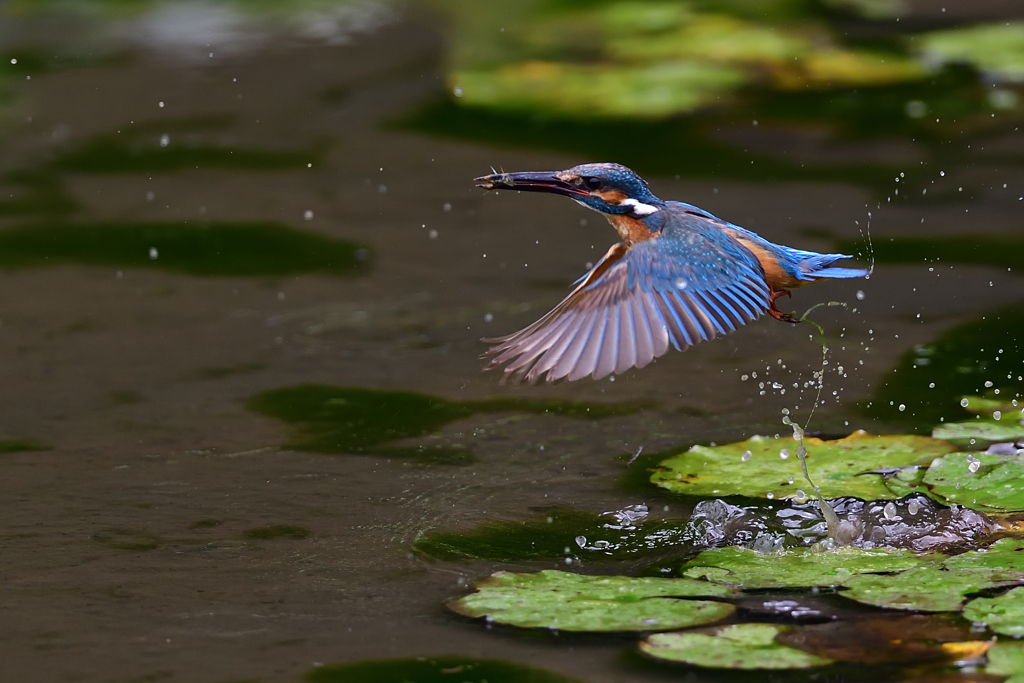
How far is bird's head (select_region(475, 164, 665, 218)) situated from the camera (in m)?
4.69

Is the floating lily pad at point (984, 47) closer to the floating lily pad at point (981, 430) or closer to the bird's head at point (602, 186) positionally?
the floating lily pad at point (981, 430)

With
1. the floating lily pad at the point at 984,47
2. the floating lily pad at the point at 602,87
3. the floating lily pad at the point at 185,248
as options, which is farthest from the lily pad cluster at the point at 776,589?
the floating lily pad at the point at 984,47

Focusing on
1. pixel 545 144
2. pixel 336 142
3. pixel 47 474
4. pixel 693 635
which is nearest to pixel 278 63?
pixel 336 142

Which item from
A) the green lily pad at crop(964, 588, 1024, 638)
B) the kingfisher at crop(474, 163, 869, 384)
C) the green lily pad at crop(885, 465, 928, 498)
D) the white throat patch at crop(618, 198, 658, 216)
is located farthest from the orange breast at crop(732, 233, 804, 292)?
the green lily pad at crop(964, 588, 1024, 638)

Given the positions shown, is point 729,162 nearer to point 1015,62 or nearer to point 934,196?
point 934,196

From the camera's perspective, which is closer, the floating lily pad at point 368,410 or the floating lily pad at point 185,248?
the floating lily pad at point 368,410

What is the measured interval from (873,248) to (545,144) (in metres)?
2.32

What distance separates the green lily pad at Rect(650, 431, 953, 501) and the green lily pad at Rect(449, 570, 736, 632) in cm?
79

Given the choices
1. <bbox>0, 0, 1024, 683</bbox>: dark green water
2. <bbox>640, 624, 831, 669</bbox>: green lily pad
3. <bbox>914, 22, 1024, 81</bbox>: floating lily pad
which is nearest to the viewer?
<bbox>640, 624, 831, 669</bbox>: green lily pad

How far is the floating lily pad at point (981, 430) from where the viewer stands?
4.84m

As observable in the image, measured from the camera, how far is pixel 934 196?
25.1 ft

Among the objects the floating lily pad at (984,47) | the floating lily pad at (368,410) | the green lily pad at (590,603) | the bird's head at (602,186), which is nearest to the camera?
the green lily pad at (590,603)

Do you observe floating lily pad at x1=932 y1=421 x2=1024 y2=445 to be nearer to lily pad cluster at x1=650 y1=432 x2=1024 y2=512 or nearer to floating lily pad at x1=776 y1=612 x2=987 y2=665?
lily pad cluster at x1=650 y1=432 x2=1024 y2=512

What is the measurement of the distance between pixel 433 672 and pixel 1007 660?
1379 millimetres
